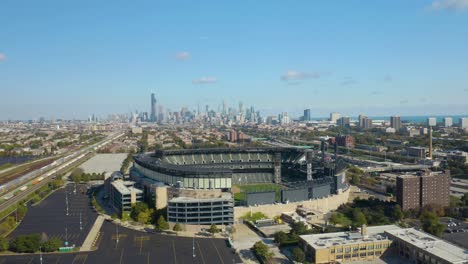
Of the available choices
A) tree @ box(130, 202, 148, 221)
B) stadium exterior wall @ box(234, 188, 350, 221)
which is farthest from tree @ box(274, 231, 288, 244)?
tree @ box(130, 202, 148, 221)

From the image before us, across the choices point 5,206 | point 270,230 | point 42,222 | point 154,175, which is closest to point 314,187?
point 270,230

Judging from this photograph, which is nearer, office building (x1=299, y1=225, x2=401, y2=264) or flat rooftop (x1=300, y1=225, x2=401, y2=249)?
office building (x1=299, y1=225, x2=401, y2=264)

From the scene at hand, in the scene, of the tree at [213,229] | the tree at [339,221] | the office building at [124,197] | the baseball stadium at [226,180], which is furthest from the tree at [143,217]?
the tree at [339,221]

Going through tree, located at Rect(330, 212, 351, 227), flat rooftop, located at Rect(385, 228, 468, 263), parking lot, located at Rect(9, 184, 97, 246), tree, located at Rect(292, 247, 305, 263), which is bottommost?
parking lot, located at Rect(9, 184, 97, 246)

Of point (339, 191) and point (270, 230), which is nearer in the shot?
point (270, 230)

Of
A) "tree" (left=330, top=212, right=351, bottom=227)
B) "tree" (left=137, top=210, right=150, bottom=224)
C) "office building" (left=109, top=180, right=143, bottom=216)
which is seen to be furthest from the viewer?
"office building" (left=109, top=180, right=143, bottom=216)

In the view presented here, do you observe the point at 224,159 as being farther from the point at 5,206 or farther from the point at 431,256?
the point at 431,256

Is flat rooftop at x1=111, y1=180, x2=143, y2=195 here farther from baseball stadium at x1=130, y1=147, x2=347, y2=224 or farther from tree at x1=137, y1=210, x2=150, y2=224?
tree at x1=137, y1=210, x2=150, y2=224
